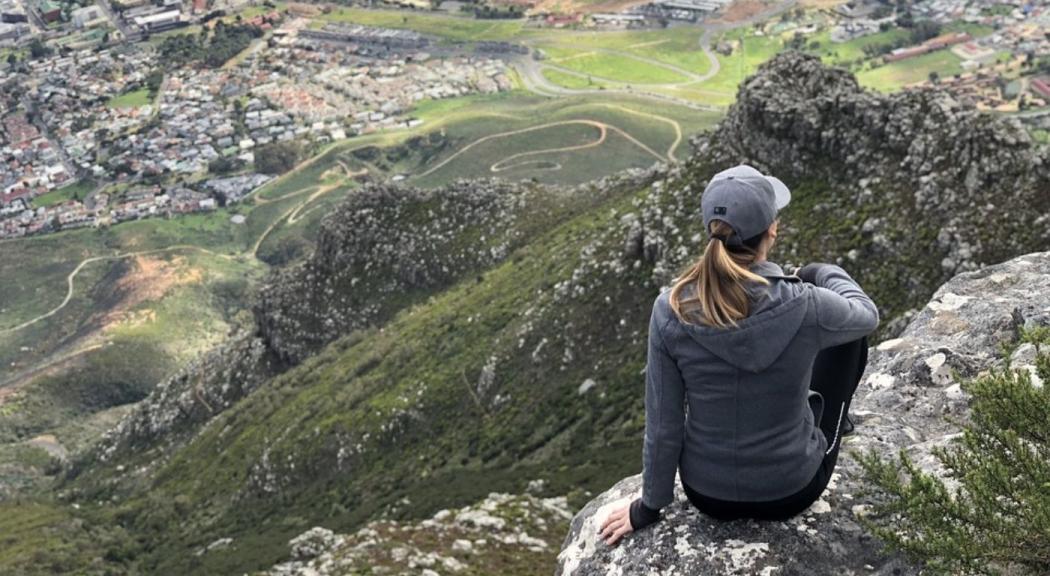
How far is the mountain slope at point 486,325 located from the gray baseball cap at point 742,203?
803 inches

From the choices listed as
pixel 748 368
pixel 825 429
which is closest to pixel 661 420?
pixel 748 368

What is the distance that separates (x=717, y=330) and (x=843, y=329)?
1419 mm

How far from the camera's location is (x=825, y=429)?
9906 millimetres

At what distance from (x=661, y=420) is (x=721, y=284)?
1.82 m

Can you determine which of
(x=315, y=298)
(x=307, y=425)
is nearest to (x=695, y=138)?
(x=307, y=425)

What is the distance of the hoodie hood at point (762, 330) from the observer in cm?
830

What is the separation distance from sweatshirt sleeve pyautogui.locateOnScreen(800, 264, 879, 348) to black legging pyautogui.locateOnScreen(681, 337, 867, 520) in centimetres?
76

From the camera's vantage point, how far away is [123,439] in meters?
83.2

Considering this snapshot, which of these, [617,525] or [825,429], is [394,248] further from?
[825,429]

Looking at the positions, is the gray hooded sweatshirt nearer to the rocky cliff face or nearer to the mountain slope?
the mountain slope

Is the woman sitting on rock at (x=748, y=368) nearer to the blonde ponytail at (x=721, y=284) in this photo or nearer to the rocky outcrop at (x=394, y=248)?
the blonde ponytail at (x=721, y=284)

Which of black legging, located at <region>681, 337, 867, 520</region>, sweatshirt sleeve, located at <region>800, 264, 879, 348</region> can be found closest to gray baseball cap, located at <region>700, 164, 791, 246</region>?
sweatshirt sleeve, located at <region>800, 264, 879, 348</region>

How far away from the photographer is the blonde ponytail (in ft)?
26.6

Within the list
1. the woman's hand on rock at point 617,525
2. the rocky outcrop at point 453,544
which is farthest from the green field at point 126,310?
the woman's hand on rock at point 617,525
